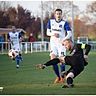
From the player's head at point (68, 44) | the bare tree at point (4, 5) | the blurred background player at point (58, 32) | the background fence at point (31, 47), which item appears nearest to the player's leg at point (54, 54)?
the blurred background player at point (58, 32)

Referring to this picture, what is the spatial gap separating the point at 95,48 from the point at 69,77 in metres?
1.17

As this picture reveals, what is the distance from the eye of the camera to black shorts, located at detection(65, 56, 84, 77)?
30.2 feet

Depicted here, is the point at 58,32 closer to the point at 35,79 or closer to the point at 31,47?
the point at 35,79

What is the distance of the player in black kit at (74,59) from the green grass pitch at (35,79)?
0.14 meters

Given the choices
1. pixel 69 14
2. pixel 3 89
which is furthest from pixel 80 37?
pixel 3 89

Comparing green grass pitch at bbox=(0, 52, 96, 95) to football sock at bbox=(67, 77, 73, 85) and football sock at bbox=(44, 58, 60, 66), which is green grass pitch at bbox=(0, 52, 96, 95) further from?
football sock at bbox=(44, 58, 60, 66)

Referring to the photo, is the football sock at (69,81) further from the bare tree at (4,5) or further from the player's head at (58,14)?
the bare tree at (4,5)

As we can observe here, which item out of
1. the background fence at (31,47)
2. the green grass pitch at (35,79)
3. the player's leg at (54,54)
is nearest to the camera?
the green grass pitch at (35,79)

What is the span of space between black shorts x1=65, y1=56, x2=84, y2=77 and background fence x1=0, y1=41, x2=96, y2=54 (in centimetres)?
43

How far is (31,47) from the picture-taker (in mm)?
10914

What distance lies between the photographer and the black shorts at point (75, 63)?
9219mm

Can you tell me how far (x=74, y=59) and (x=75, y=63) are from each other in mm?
56

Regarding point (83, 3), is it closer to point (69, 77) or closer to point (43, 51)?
point (69, 77)

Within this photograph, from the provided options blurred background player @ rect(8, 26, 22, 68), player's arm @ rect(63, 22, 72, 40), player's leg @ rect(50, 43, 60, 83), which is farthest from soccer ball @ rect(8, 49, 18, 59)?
player's arm @ rect(63, 22, 72, 40)
